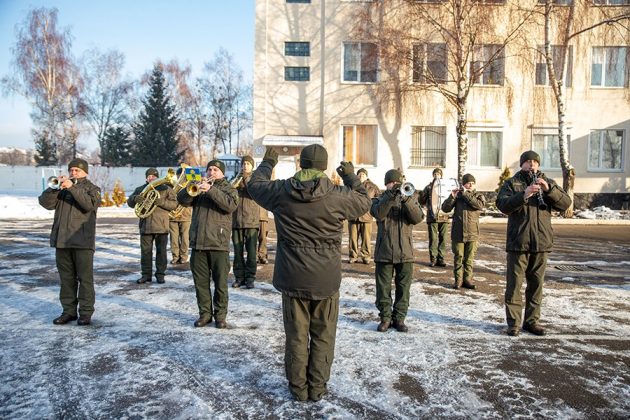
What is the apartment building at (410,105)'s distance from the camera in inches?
837

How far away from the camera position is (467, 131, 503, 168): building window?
21719 millimetres

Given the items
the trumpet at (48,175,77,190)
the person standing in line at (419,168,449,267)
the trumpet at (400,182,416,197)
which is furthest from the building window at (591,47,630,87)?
the trumpet at (48,175,77,190)

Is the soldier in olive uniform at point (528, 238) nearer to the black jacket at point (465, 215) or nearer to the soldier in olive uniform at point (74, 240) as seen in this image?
the black jacket at point (465, 215)

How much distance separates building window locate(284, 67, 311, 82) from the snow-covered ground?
631 inches

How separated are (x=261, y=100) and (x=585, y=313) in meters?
18.0

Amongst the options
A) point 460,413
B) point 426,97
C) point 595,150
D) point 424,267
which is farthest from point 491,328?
point 595,150

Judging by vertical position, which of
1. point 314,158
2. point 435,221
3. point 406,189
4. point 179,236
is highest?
point 314,158

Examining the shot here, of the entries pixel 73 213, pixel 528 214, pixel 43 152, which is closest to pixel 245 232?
pixel 73 213

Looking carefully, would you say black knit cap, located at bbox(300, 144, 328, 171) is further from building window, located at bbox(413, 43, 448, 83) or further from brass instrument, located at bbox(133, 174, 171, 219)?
building window, located at bbox(413, 43, 448, 83)

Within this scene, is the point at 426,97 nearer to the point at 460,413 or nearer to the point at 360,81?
the point at 360,81

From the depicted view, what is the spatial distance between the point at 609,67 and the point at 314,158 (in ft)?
77.9

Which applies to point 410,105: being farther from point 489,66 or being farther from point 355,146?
point 489,66

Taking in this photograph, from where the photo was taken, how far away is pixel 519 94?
21.2 metres

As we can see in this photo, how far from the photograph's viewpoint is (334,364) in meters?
4.39
